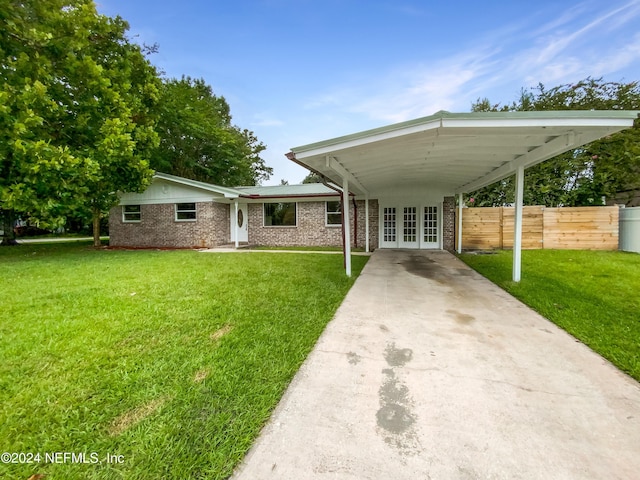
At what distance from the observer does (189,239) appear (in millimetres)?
13875

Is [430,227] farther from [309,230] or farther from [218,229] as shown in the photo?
[218,229]

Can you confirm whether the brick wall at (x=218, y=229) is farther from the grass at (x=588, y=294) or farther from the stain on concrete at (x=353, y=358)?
the stain on concrete at (x=353, y=358)

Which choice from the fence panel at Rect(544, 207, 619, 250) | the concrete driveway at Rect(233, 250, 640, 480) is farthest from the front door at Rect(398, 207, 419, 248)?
the concrete driveway at Rect(233, 250, 640, 480)

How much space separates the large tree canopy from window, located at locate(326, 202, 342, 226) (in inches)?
326

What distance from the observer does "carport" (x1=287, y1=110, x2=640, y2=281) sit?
4090 mm

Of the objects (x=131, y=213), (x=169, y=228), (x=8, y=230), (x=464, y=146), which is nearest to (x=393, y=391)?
(x=464, y=146)

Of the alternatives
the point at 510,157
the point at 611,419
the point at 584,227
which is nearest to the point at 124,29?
the point at 510,157

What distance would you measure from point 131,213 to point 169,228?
7.76 feet

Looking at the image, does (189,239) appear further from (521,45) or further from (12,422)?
(521,45)

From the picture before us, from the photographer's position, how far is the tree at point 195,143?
63.7ft

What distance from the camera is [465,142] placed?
16.7 ft

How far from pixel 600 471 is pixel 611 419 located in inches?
25.6

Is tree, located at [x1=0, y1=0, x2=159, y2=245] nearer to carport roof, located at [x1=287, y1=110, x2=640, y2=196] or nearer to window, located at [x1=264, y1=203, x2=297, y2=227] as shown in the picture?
window, located at [x1=264, y1=203, x2=297, y2=227]

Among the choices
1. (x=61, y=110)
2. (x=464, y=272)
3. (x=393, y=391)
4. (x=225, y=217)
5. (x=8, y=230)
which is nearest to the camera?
(x=393, y=391)
